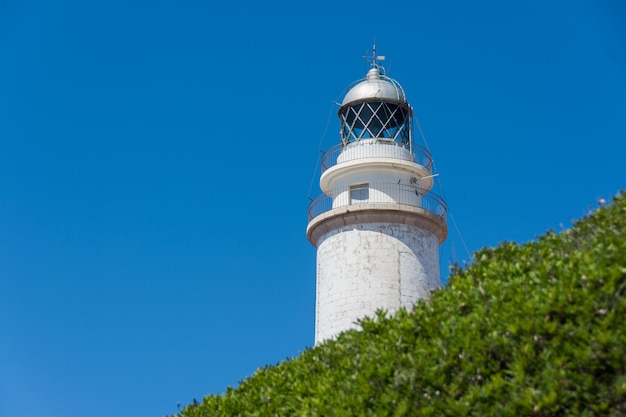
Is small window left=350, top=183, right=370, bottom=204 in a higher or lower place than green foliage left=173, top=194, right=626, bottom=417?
higher

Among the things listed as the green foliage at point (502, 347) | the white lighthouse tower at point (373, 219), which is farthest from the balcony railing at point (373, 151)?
the green foliage at point (502, 347)

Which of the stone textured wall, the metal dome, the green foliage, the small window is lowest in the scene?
the green foliage

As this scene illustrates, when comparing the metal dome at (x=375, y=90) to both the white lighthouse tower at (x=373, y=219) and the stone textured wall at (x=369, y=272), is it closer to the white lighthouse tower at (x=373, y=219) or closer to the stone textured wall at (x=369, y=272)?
the white lighthouse tower at (x=373, y=219)

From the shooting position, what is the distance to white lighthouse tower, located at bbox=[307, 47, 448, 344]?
880 inches

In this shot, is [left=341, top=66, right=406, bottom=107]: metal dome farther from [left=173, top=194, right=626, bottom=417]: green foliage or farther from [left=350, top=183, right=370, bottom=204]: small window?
[left=173, top=194, right=626, bottom=417]: green foliage

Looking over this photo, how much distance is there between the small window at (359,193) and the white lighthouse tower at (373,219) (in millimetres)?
24

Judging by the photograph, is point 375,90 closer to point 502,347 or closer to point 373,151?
point 373,151

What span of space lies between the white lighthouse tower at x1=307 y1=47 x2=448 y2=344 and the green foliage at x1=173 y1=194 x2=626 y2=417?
11.0 meters

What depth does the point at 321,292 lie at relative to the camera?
23.1 m

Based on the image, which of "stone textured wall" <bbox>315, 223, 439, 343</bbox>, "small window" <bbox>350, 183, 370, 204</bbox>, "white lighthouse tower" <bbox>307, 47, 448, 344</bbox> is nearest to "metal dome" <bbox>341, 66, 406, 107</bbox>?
"white lighthouse tower" <bbox>307, 47, 448, 344</bbox>

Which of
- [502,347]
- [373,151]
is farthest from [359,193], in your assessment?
[502,347]

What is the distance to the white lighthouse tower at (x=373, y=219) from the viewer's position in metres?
22.4

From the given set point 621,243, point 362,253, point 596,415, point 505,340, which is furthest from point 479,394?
point 362,253

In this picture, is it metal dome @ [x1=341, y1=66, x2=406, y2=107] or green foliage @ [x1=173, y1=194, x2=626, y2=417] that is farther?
metal dome @ [x1=341, y1=66, x2=406, y2=107]
